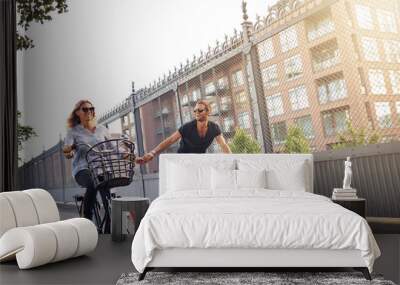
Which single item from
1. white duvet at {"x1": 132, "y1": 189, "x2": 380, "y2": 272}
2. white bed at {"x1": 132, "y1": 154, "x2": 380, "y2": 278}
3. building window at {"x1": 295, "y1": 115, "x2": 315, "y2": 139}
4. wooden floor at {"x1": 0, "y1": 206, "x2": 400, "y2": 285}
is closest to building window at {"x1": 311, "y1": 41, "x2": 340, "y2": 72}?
building window at {"x1": 295, "y1": 115, "x2": 315, "y2": 139}

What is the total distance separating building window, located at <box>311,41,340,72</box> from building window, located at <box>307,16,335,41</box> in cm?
13

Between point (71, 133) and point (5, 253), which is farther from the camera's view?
point (71, 133)

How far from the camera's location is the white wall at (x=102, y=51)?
585cm

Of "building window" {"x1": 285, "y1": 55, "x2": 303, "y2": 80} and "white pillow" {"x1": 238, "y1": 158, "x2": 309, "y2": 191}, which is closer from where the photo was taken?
"white pillow" {"x1": 238, "y1": 158, "x2": 309, "y2": 191}

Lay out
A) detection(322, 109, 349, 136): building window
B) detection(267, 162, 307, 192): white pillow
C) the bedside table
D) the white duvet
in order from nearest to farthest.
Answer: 1. the white duvet
2. the bedside table
3. detection(267, 162, 307, 192): white pillow
4. detection(322, 109, 349, 136): building window

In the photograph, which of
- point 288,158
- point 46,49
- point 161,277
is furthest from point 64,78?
point 161,277

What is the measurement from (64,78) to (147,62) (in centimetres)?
108

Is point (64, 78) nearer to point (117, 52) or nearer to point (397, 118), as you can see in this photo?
point (117, 52)

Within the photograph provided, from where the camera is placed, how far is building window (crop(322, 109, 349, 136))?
525 cm

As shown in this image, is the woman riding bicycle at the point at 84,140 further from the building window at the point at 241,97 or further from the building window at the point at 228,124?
the building window at the point at 241,97

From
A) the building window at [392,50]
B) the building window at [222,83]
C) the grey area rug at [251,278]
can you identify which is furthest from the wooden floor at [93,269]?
the building window at [222,83]

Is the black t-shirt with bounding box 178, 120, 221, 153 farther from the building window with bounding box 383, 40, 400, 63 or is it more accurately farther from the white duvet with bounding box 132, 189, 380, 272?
the white duvet with bounding box 132, 189, 380, 272

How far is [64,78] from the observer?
5926 millimetres

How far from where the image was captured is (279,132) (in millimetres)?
5531
